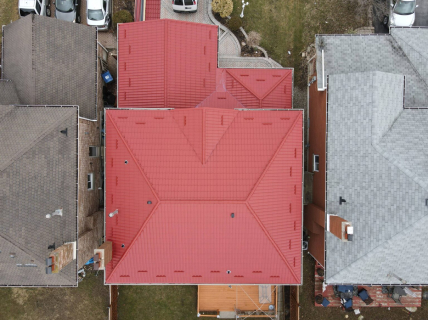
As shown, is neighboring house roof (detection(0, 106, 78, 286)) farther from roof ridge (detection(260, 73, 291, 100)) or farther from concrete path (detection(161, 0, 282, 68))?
roof ridge (detection(260, 73, 291, 100))

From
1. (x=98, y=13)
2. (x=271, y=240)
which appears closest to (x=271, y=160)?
(x=271, y=240)

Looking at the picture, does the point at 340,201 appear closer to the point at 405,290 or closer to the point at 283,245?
the point at 283,245

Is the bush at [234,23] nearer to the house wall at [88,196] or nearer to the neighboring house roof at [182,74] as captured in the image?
the neighboring house roof at [182,74]

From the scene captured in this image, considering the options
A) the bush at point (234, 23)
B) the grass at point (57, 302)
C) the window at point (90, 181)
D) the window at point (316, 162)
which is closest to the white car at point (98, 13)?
the bush at point (234, 23)

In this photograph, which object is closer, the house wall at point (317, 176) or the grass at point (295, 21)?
the house wall at point (317, 176)

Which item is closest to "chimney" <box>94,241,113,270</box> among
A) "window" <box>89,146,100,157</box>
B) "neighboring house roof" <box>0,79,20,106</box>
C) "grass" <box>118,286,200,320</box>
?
"window" <box>89,146,100,157</box>

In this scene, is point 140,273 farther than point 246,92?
No

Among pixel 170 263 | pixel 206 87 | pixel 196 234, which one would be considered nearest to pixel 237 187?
pixel 196 234
